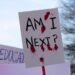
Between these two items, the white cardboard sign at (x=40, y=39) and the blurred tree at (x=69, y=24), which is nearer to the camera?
the white cardboard sign at (x=40, y=39)

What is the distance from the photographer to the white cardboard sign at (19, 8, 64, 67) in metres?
4.84

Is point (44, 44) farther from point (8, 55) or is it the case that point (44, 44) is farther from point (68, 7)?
point (68, 7)

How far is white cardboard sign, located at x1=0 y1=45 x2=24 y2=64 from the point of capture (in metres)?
7.31

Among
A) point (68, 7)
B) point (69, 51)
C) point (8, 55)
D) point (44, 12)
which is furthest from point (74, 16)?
point (44, 12)

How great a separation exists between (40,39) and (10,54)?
2.88m

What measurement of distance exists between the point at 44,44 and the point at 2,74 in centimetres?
142

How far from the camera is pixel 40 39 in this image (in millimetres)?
4879

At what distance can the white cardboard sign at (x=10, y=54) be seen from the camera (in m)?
7.31

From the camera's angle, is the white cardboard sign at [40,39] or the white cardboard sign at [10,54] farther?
the white cardboard sign at [10,54]

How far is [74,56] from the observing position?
1168 cm

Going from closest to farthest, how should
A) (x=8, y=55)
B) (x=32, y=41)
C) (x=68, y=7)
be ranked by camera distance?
(x=32, y=41) < (x=8, y=55) < (x=68, y=7)

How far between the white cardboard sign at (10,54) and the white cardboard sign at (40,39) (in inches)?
89.8

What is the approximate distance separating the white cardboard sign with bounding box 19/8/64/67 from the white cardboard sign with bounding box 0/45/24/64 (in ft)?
7.49

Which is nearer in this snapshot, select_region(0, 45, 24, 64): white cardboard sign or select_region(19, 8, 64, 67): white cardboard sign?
select_region(19, 8, 64, 67): white cardboard sign
